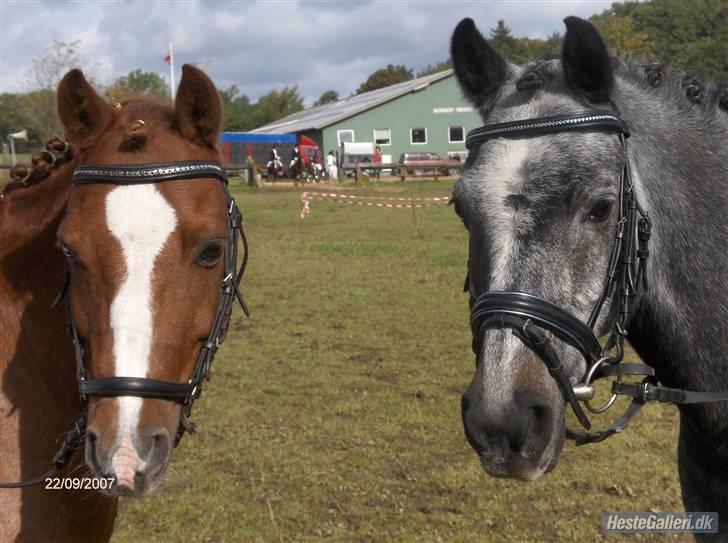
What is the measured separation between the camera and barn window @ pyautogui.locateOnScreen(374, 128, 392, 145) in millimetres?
49125

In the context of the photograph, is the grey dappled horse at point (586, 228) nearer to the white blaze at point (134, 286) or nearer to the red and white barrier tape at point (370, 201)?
the white blaze at point (134, 286)

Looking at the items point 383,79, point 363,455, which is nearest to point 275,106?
point 383,79

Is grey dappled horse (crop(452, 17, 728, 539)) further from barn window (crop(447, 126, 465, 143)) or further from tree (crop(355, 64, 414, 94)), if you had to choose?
tree (crop(355, 64, 414, 94))

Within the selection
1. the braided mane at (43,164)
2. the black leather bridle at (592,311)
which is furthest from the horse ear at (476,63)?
the braided mane at (43,164)

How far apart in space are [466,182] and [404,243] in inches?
516

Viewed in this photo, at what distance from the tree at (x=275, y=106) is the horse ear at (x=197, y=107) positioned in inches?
3406

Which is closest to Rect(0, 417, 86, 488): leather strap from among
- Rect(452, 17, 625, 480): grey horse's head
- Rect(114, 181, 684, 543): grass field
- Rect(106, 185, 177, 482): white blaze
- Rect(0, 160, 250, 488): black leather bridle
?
Rect(0, 160, 250, 488): black leather bridle

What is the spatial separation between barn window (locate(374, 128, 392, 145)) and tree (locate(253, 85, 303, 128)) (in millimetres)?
40754

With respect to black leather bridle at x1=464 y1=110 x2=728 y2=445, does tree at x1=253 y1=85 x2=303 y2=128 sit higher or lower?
higher

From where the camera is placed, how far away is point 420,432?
18.2 ft

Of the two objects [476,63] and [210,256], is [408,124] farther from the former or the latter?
[210,256]

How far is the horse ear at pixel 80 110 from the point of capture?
7.88 ft

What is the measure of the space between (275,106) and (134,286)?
89.4 metres

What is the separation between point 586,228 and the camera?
84.9 inches
